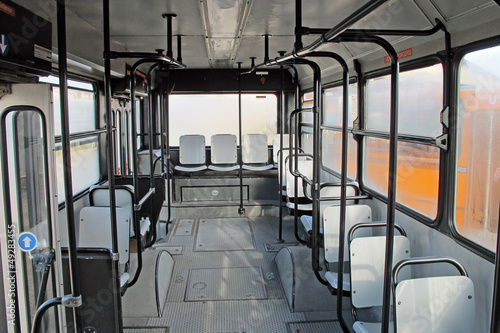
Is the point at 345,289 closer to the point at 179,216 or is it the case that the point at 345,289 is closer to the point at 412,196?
the point at 412,196

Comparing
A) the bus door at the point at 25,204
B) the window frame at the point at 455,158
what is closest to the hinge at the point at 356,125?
the window frame at the point at 455,158

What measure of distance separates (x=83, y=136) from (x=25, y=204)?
2.65 metres

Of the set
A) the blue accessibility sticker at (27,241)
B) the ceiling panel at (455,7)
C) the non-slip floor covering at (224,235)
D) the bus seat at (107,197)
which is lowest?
the non-slip floor covering at (224,235)

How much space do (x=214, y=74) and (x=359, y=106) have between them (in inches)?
132

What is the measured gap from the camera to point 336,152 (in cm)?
509

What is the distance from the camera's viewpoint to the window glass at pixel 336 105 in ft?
14.5

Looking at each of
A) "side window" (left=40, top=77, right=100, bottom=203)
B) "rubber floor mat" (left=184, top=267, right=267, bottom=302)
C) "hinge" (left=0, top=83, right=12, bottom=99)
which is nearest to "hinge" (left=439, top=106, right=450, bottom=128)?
"rubber floor mat" (left=184, top=267, right=267, bottom=302)

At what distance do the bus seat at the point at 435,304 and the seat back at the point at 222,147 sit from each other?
16.5ft

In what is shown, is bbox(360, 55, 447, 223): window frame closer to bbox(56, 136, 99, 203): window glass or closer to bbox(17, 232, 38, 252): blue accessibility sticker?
bbox(17, 232, 38, 252): blue accessibility sticker

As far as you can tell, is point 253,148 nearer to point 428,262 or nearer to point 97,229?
point 97,229

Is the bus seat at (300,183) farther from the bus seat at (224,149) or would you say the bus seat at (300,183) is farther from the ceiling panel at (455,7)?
the ceiling panel at (455,7)

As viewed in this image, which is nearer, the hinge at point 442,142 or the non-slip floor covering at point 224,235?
the hinge at point 442,142

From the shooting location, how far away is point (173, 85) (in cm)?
683

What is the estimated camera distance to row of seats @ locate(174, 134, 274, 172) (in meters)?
6.86
